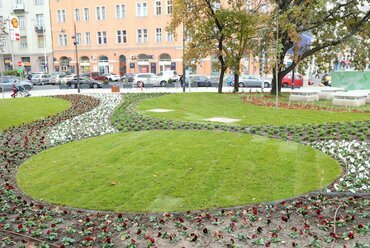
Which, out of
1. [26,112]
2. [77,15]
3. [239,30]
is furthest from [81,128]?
[77,15]

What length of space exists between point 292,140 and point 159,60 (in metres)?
52.3

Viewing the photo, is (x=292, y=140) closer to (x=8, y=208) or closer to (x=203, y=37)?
(x=8, y=208)

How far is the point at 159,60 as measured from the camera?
61.0 meters

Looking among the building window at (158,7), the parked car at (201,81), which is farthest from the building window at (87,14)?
the parked car at (201,81)

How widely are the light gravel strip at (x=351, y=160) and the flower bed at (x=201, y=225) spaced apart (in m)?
0.42

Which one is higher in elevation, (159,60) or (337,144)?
(159,60)

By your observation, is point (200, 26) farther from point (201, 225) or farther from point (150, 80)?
point (201, 225)

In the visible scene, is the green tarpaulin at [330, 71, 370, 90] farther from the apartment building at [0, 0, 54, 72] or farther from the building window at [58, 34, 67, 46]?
the apartment building at [0, 0, 54, 72]

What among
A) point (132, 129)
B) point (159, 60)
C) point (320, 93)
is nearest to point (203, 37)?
point (320, 93)

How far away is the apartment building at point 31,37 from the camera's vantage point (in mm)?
67438

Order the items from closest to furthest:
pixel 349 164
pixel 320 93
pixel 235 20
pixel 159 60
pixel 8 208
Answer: pixel 8 208
pixel 349 164
pixel 320 93
pixel 235 20
pixel 159 60

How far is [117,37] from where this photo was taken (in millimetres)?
62875

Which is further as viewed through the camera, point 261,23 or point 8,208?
point 261,23

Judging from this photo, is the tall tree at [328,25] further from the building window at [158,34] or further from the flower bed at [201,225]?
the building window at [158,34]
